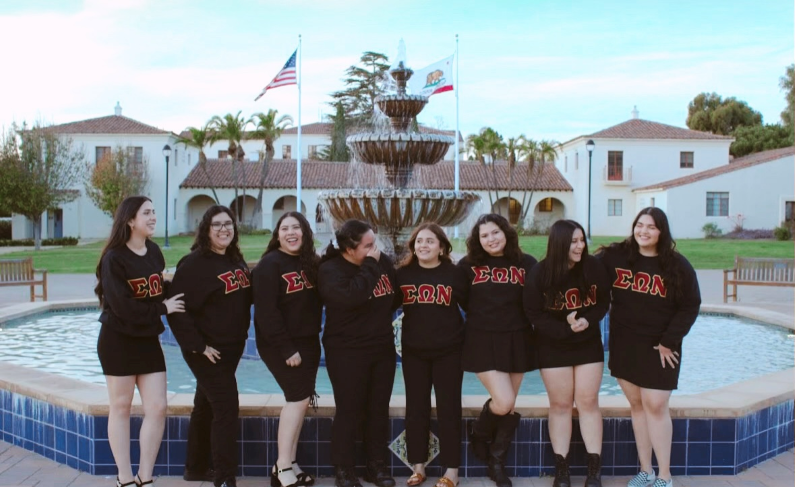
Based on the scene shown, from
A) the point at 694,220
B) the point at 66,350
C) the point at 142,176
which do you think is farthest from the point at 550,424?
the point at 142,176

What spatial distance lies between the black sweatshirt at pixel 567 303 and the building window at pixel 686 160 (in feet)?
152

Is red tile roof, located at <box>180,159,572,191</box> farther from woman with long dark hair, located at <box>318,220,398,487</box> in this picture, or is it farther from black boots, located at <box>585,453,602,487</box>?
black boots, located at <box>585,453,602,487</box>

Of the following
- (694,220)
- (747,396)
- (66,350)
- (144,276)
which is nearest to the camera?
(144,276)

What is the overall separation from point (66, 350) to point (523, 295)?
557 cm

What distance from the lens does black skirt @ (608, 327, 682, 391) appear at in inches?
155

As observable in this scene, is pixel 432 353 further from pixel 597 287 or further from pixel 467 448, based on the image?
pixel 597 287

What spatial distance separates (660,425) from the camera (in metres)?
3.99

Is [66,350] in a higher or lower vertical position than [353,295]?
lower

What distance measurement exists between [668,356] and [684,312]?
245mm

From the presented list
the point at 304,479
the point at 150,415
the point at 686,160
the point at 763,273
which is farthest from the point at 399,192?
the point at 686,160

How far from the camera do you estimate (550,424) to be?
4.16 m

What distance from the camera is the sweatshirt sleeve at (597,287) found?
3.99 meters

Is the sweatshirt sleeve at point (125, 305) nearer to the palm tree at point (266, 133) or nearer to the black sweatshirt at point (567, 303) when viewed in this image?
the black sweatshirt at point (567, 303)

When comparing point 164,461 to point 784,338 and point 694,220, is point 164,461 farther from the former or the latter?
point 694,220
